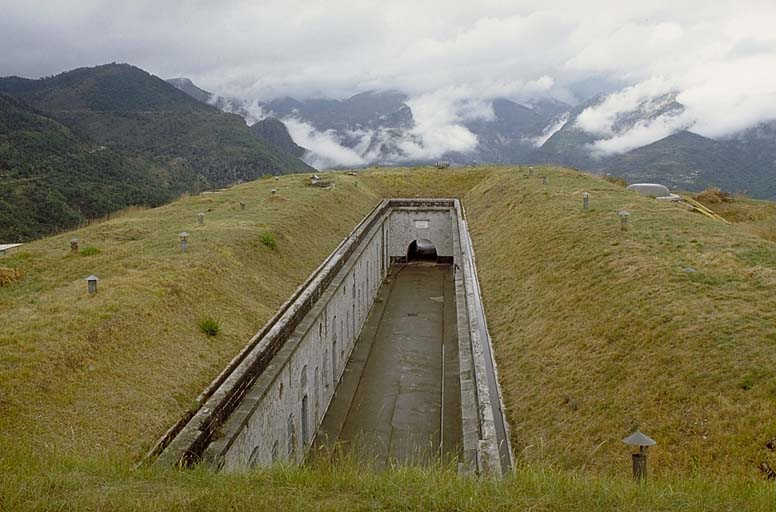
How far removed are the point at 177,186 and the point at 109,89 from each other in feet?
160

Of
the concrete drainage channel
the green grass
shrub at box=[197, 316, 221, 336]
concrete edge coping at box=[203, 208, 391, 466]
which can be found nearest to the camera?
the green grass

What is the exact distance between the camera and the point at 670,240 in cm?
1614

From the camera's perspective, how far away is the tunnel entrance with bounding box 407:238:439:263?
38250 mm

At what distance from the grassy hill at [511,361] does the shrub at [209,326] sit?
0.53ft

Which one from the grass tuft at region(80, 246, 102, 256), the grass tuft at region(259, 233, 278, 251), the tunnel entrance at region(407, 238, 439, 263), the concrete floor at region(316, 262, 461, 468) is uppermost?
the grass tuft at region(80, 246, 102, 256)

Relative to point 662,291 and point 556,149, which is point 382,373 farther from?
point 556,149

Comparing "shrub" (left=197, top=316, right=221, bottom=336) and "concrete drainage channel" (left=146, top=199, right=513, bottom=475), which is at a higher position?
"shrub" (left=197, top=316, right=221, bottom=336)

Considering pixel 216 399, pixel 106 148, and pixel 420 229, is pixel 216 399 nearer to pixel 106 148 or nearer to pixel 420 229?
pixel 420 229

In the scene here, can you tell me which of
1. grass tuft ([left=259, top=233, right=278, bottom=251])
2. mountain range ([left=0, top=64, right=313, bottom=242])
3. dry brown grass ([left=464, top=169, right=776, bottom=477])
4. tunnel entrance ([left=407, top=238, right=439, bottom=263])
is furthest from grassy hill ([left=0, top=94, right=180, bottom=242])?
dry brown grass ([left=464, top=169, right=776, bottom=477])

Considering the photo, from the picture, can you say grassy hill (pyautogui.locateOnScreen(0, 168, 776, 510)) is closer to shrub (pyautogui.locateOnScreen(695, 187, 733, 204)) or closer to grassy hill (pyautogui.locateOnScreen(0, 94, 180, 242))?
grassy hill (pyautogui.locateOnScreen(0, 94, 180, 242))

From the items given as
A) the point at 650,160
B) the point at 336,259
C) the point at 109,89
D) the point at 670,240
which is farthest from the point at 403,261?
the point at 109,89

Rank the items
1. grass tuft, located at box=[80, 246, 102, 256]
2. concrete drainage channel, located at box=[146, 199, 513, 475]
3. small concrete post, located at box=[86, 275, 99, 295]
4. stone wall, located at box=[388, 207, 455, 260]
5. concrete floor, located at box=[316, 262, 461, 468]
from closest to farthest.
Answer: concrete drainage channel, located at box=[146, 199, 513, 475]
small concrete post, located at box=[86, 275, 99, 295]
concrete floor, located at box=[316, 262, 461, 468]
grass tuft, located at box=[80, 246, 102, 256]
stone wall, located at box=[388, 207, 455, 260]

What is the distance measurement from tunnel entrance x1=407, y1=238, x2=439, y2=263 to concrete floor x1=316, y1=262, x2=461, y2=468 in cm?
855

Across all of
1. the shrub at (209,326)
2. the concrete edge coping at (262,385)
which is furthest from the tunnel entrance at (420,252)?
the shrub at (209,326)
